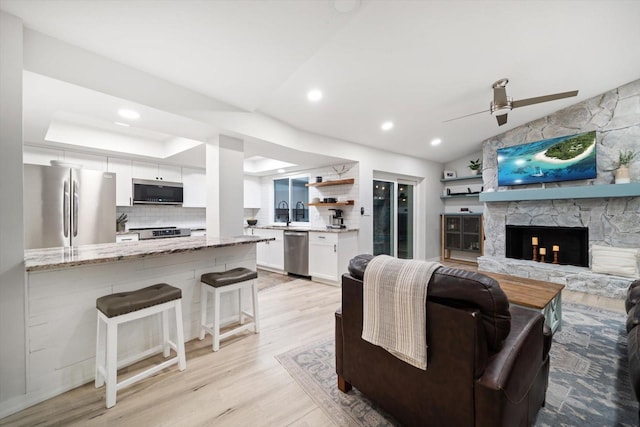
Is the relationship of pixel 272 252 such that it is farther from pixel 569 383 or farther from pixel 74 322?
pixel 569 383

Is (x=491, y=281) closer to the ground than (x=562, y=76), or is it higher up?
closer to the ground

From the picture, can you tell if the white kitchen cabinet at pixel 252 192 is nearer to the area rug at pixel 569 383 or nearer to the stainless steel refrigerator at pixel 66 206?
the stainless steel refrigerator at pixel 66 206

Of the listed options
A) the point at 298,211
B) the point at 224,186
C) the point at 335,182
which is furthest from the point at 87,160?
the point at 335,182

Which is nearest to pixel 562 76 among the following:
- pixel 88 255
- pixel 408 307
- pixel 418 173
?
pixel 418 173

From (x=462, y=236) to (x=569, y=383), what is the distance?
180 inches

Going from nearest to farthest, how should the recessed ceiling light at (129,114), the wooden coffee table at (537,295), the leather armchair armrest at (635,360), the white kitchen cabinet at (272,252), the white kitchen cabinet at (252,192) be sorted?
the leather armchair armrest at (635,360), the wooden coffee table at (537,295), the recessed ceiling light at (129,114), the white kitchen cabinet at (272,252), the white kitchen cabinet at (252,192)

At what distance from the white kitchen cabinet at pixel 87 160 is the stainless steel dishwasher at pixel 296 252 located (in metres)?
3.18

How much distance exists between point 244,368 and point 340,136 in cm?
350

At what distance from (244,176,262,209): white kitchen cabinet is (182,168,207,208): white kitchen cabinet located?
1199 millimetres

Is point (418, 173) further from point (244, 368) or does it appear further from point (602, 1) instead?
point (244, 368)

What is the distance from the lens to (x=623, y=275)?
3707 millimetres

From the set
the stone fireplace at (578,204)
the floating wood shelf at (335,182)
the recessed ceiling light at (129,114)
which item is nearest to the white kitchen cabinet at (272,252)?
the floating wood shelf at (335,182)

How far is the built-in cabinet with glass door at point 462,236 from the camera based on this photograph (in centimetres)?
582

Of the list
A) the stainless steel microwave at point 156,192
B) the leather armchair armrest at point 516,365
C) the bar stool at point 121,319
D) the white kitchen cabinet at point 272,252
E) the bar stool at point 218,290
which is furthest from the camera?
the white kitchen cabinet at point 272,252
